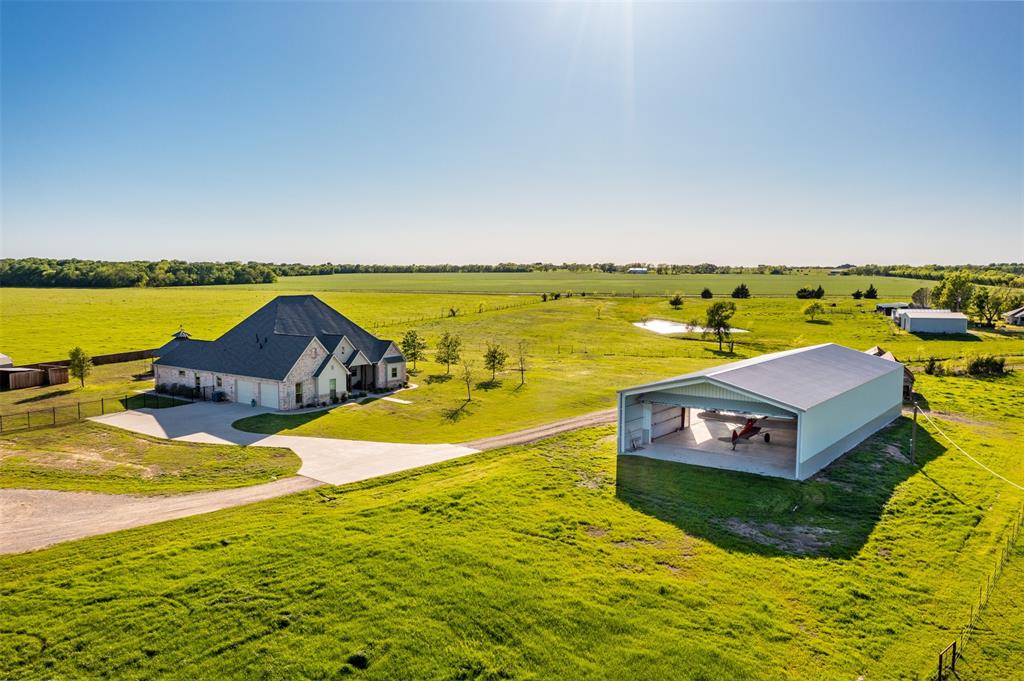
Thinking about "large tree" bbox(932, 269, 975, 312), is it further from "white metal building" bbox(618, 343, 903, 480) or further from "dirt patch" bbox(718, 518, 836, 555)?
"dirt patch" bbox(718, 518, 836, 555)

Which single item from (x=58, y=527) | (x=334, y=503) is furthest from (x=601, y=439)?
(x=58, y=527)

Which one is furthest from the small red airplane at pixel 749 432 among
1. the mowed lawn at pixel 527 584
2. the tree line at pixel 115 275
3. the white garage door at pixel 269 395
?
the tree line at pixel 115 275

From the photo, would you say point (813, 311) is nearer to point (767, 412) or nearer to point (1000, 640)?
point (767, 412)

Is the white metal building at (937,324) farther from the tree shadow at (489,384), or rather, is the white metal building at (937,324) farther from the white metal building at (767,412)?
the tree shadow at (489,384)

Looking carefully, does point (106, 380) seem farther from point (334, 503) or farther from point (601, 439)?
point (601, 439)

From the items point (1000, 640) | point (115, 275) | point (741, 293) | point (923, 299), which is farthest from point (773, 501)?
point (115, 275)
